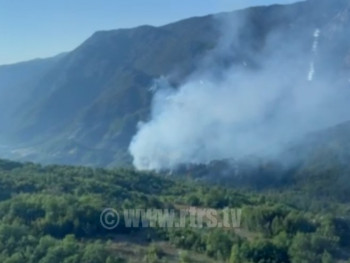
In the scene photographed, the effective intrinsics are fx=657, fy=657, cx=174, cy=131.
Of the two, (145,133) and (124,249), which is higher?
(145,133)

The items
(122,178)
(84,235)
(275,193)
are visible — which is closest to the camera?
(84,235)

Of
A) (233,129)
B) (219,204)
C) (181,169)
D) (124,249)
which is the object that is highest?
(233,129)

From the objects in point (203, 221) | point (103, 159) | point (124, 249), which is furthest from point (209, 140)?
point (124, 249)

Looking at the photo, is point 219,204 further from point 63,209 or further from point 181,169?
point 181,169

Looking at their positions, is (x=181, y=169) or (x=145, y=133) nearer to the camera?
(x=181, y=169)

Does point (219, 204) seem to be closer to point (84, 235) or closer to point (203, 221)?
point (203, 221)

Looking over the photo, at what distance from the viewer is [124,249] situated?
49.8 metres

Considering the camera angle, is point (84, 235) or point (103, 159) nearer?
point (84, 235)

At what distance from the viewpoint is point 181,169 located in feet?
483

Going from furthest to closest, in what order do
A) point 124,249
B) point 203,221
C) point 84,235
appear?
point 203,221 → point 84,235 → point 124,249

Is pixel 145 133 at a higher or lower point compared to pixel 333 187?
higher

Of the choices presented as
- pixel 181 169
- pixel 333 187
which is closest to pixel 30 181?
pixel 333 187

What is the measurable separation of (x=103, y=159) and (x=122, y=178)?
94.0 metres

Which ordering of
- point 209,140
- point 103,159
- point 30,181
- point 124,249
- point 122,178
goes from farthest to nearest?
point 103,159 < point 209,140 < point 122,178 < point 30,181 < point 124,249
